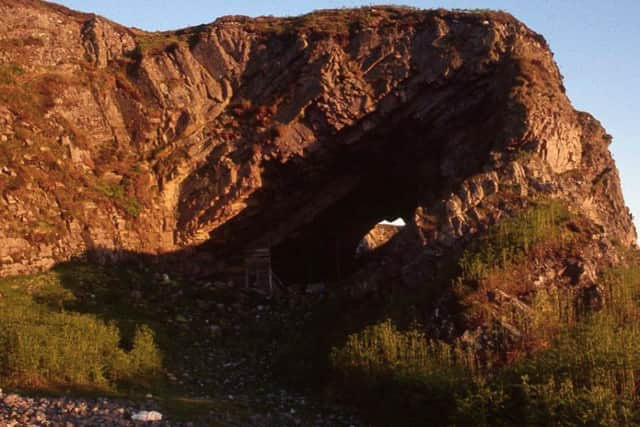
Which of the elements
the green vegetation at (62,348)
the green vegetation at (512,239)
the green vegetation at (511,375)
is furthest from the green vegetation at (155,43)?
the green vegetation at (511,375)

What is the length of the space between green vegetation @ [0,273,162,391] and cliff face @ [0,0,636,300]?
93.8 inches

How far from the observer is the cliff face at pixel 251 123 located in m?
16.3

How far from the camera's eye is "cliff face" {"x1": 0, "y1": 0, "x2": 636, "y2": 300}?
16.3 metres

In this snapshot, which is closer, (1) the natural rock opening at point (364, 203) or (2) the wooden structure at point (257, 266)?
(1) the natural rock opening at point (364, 203)

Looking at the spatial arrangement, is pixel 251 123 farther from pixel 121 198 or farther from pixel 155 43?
pixel 121 198

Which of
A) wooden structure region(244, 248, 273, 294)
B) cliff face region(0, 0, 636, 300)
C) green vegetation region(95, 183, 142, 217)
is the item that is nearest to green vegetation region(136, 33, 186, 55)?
cliff face region(0, 0, 636, 300)

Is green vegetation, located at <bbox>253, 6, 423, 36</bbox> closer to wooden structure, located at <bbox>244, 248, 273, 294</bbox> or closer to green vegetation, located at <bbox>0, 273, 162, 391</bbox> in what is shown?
wooden structure, located at <bbox>244, 248, 273, 294</bbox>

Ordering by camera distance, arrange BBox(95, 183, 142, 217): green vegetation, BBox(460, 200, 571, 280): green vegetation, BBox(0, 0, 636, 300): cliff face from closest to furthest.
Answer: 1. BBox(460, 200, 571, 280): green vegetation
2. BBox(0, 0, 636, 300): cliff face
3. BBox(95, 183, 142, 217): green vegetation

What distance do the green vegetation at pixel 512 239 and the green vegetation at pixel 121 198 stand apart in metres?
9.47

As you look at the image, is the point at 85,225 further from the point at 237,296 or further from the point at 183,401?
the point at 183,401

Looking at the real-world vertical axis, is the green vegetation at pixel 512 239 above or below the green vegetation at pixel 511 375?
above

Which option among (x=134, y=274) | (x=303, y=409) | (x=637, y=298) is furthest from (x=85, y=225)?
(x=637, y=298)

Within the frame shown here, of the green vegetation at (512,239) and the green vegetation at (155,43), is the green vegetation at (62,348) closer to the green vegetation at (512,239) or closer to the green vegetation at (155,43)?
the green vegetation at (512,239)

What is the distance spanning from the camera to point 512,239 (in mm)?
11938
